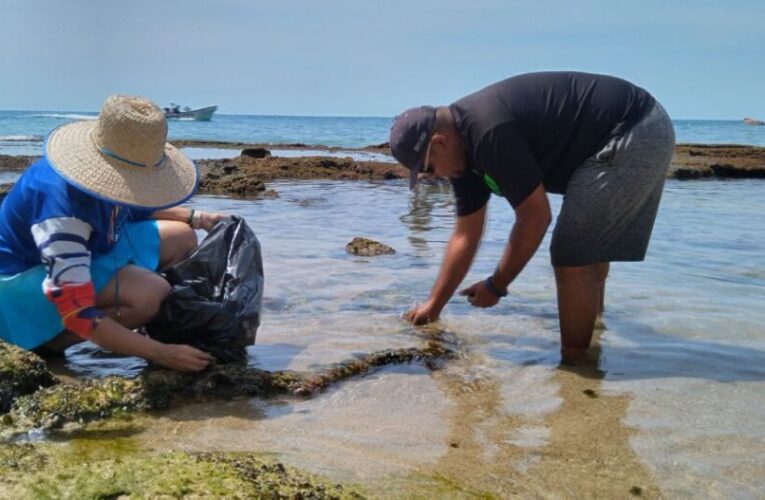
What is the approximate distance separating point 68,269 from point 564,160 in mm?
2194

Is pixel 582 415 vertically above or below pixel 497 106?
below

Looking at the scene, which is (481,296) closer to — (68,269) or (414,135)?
(414,135)

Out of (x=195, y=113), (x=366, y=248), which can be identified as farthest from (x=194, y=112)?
(x=366, y=248)

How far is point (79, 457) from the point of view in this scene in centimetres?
223

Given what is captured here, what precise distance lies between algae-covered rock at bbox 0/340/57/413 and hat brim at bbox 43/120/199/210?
675mm

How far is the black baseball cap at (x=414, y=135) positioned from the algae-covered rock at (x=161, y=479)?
5.36 feet

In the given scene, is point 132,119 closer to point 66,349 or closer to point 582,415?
point 66,349

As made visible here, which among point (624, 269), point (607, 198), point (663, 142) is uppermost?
point (663, 142)

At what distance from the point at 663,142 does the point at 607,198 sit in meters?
0.40

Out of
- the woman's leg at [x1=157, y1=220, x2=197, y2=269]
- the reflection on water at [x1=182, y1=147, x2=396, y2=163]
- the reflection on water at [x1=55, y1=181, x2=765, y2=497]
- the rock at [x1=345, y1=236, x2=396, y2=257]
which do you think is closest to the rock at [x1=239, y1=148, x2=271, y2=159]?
the reflection on water at [x1=182, y1=147, x2=396, y2=163]

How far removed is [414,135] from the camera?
10.8 ft

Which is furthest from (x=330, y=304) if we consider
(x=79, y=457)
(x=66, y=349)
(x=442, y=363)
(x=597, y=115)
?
(x=79, y=457)

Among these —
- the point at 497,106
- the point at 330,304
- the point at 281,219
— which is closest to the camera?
the point at 497,106

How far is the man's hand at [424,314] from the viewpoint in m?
4.17
